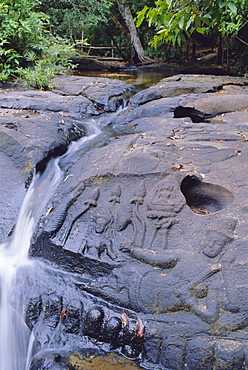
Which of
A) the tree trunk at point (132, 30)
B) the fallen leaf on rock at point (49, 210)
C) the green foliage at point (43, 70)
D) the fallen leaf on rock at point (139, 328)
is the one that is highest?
the tree trunk at point (132, 30)

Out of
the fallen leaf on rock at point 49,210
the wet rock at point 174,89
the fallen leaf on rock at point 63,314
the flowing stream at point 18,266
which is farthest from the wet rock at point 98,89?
the fallen leaf on rock at point 63,314

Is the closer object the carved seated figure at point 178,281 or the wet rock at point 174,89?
the carved seated figure at point 178,281

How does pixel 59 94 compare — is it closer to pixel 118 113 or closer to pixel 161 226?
pixel 118 113

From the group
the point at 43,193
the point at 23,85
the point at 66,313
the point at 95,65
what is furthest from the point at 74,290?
the point at 95,65

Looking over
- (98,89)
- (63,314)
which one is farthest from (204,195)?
(98,89)

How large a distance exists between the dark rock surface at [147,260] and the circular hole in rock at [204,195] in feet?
0.04

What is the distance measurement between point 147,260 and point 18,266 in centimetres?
141

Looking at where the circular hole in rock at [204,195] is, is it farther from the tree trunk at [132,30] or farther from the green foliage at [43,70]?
the tree trunk at [132,30]

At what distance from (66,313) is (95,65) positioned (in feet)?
41.5

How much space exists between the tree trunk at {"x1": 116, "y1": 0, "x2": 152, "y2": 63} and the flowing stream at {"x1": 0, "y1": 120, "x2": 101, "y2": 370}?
44.0 feet

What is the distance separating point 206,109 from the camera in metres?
6.45

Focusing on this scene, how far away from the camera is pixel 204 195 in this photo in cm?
349

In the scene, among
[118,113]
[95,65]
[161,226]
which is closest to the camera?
[161,226]

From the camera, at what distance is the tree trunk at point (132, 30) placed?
1532cm
